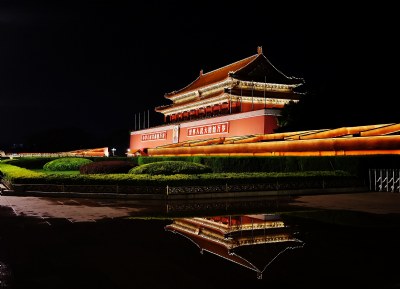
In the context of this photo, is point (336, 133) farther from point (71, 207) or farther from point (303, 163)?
point (71, 207)

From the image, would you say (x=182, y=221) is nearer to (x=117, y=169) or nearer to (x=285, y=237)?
(x=285, y=237)

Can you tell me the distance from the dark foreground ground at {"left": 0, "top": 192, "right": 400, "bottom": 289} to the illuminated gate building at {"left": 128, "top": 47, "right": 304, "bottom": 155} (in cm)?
2703

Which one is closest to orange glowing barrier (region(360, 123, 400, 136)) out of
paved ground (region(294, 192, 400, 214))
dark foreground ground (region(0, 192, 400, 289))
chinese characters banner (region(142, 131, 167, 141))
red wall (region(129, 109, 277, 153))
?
paved ground (region(294, 192, 400, 214))

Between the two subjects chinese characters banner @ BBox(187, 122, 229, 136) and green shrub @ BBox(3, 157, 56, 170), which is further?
chinese characters banner @ BBox(187, 122, 229, 136)

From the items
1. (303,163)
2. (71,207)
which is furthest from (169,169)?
(71,207)

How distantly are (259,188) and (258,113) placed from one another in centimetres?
2134

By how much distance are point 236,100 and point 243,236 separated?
37360 millimetres

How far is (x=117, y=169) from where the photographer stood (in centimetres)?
2438

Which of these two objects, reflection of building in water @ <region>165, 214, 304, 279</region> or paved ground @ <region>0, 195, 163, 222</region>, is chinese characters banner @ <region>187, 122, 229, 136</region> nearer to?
paved ground @ <region>0, 195, 163, 222</region>

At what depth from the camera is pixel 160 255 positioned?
6180mm

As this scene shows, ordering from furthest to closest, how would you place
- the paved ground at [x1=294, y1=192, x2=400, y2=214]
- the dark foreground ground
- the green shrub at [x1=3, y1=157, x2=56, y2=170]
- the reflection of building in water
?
the green shrub at [x1=3, y1=157, x2=56, y2=170]
the paved ground at [x1=294, y1=192, x2=400, y2=214]
the reflection of building in water
the dark foreground ground

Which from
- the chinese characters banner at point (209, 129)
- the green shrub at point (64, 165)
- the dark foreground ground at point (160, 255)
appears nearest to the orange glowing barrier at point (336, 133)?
the dark foreground ground at point (160, 255)

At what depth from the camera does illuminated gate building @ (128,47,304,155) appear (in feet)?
125

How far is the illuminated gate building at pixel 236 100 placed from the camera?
38019 millimetres
